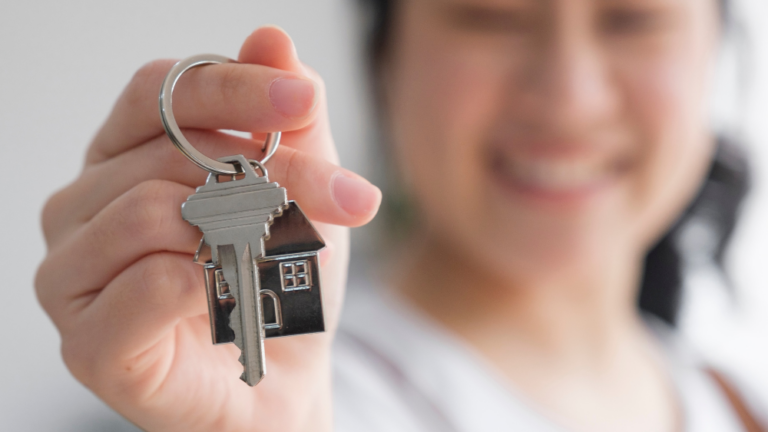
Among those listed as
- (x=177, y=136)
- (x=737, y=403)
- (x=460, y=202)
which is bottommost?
(x=737, y=403)

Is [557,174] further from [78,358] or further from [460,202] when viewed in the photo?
[78,358]

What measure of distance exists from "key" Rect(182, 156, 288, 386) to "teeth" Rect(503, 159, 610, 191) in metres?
0.76

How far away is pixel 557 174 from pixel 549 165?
0.09ft

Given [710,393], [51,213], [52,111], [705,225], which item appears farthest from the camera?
[705,225]

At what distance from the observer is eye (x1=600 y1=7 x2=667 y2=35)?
98 centimetres

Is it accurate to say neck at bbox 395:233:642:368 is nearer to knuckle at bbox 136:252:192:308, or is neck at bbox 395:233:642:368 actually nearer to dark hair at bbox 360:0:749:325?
dark hair at bbox 360:0:749:325

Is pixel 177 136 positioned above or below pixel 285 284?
above

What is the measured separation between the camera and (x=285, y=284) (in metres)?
0.45

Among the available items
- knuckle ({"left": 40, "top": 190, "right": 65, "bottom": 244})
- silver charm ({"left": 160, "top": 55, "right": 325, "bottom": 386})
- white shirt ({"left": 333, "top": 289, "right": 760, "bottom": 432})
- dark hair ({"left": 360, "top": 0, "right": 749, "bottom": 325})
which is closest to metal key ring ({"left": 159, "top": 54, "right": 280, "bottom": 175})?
silver charm ({"left": 160, "top": 55, "right": 325, "bottom": 386})

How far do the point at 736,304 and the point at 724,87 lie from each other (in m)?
0.64

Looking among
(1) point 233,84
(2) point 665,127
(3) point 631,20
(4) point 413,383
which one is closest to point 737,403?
(2) point 665,127

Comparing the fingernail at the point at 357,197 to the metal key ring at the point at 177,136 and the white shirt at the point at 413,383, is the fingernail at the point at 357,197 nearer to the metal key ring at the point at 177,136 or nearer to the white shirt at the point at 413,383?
the metal key ring at the point at 177,136

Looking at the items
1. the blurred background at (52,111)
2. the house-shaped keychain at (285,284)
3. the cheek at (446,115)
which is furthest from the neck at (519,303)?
the house-shaped keychain at (285,284)

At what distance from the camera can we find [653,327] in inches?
61.8
